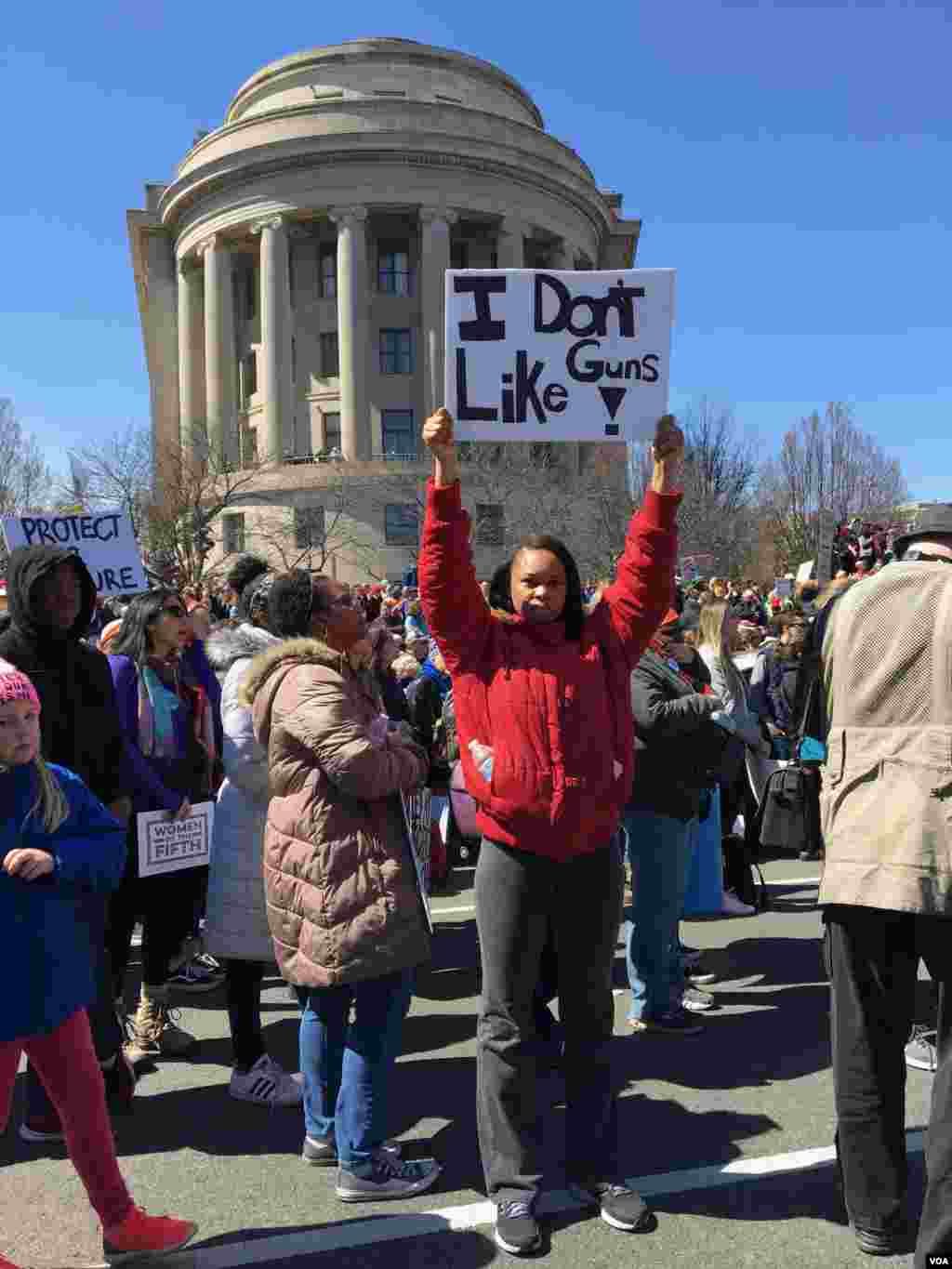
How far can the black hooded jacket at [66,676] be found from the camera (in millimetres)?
3984

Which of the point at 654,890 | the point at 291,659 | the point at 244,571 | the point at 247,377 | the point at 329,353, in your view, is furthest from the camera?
the point at 247,377

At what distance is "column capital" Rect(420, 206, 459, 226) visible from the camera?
50250mm

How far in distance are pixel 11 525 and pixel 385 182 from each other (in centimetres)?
4783

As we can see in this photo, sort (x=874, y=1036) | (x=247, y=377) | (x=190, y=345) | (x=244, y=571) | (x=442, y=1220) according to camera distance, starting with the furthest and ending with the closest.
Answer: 1. (x=190, y=345)
2. (x=247, y=377)
3. (x=244, y=571)
4. (x=442, y=1220)
5. (x=874, y=1036)

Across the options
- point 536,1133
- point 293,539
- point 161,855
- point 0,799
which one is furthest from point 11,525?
point 293,539

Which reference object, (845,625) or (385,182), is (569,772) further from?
(385,182)

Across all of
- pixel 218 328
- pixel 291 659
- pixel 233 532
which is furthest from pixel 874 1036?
pixel 218 328

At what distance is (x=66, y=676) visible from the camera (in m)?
4.09

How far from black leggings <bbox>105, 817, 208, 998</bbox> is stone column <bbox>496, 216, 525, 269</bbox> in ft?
163

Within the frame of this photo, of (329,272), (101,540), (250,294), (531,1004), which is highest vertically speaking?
(329,272)

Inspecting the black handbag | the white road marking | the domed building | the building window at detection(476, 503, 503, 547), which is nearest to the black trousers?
the white road marking

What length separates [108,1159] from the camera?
3.12 meters

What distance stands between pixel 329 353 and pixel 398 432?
548cm

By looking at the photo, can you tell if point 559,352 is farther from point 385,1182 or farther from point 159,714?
point 385,1182
